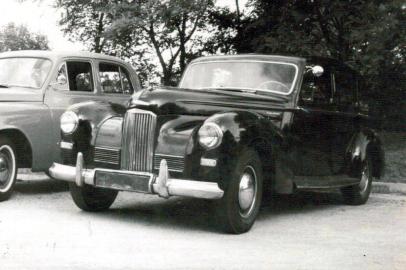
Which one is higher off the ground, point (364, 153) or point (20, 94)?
point (20, 94)

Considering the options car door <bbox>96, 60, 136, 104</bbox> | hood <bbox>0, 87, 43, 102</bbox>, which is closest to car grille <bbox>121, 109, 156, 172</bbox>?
hood <bbox>0, 87, 43, 102</bbox>

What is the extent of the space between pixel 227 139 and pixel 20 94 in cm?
344

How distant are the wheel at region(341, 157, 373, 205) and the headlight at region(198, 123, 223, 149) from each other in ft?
11.0

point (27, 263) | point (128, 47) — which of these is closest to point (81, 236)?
Answer: point (27, 263)

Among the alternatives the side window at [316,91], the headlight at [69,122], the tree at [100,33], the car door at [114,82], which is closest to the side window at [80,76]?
the car door at [114,82]

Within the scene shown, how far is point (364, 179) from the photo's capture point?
356 inches

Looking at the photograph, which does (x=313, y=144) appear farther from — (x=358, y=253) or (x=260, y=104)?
(x=358, y=253)

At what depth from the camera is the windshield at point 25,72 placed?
29.0ft

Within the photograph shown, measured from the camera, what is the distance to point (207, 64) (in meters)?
8.27

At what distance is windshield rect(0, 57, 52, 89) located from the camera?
8.84m

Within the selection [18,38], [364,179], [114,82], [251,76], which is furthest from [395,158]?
[18,38]

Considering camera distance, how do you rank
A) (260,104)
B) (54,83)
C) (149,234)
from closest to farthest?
1. (149,234)
2. (260,104)
3. (54,83)

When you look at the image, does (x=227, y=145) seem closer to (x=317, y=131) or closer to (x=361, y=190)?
(x=317, y=131)

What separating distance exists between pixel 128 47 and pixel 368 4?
7.79 m
